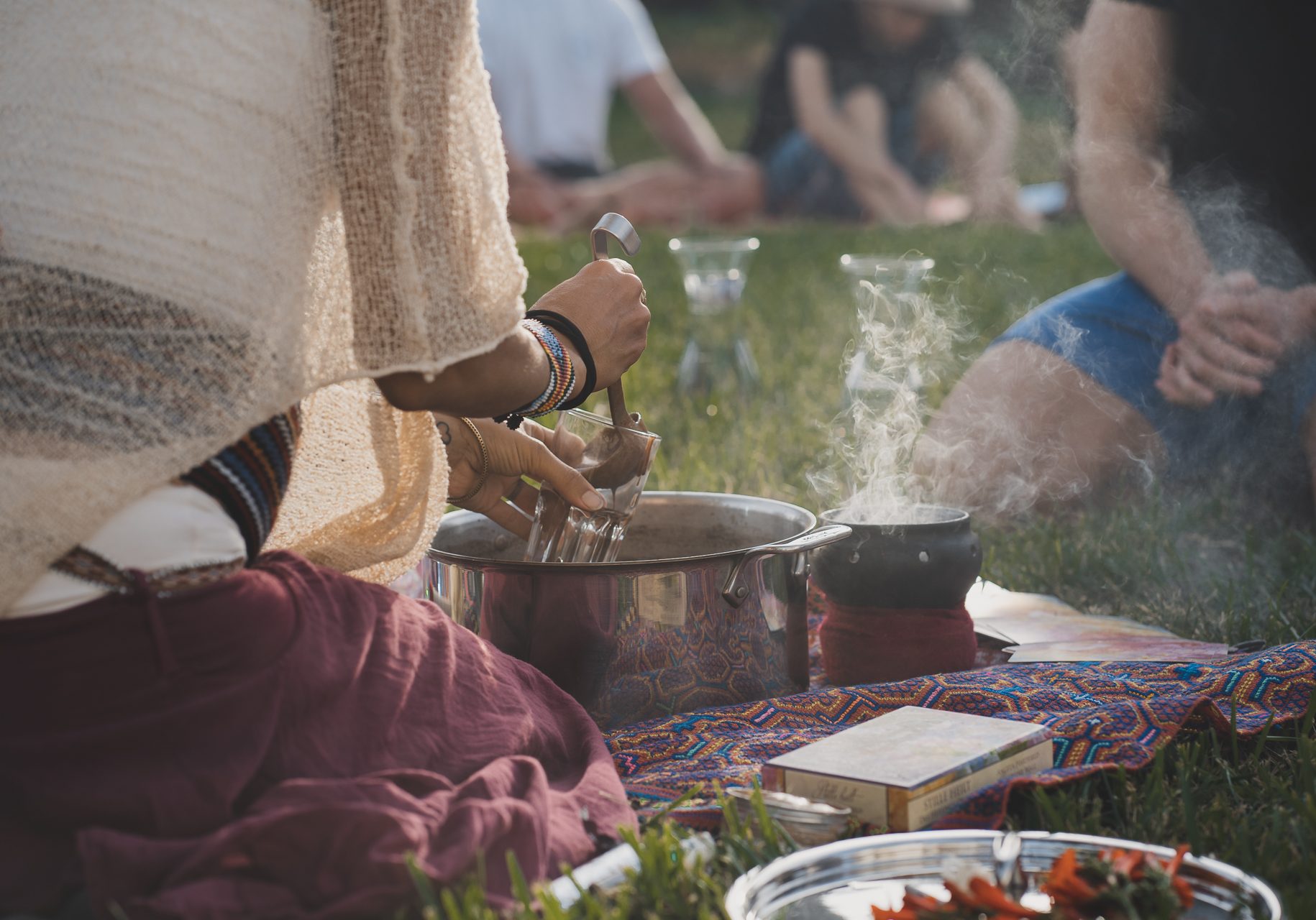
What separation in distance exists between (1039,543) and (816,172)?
21.8ft

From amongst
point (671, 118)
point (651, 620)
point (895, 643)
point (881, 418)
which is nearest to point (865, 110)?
point (671, 118)

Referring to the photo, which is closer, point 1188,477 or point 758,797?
point 758,797

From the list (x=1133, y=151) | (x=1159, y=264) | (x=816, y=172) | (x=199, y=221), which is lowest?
(x=199, y=221)

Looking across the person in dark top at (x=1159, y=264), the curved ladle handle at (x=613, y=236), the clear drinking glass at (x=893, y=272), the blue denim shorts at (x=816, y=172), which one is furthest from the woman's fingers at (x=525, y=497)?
the blue denim shorts at (x=816, y=172)

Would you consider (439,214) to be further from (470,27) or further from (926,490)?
(926,490)

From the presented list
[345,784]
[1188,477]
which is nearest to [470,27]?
[345,784]

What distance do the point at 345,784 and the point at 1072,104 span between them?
2.96 meters

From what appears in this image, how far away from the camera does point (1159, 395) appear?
3268 millimetres

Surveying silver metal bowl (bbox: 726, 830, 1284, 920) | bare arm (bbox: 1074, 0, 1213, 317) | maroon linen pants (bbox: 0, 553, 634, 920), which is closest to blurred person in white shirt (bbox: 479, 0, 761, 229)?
bare arm (bbox: 1074, 0, 1213, 317)

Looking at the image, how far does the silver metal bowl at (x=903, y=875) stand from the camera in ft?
4.29

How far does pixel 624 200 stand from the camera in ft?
30.1

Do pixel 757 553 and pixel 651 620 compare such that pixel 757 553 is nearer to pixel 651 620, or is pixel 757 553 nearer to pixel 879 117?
pixel 651 620

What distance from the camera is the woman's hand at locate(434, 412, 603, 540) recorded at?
211 centimetres

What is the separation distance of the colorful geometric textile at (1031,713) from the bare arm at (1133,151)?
1.34 meters
